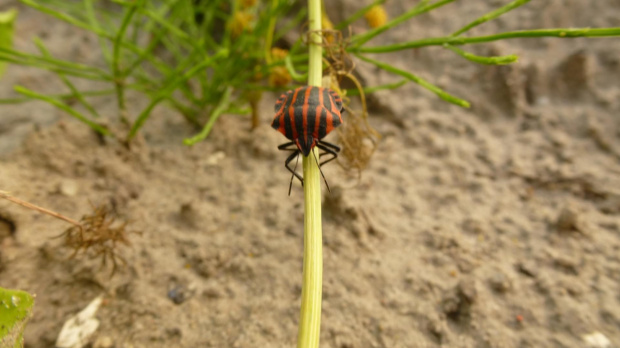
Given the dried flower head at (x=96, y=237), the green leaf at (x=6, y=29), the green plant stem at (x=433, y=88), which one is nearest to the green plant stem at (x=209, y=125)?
the dried flower head at (x=96, y=237)

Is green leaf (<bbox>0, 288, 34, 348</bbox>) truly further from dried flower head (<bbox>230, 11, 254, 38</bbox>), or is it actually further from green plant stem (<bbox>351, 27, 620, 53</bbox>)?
dried flower head (<bbox>230, 11, 254, 38</bbox>)

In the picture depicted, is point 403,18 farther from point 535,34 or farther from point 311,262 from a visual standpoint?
point 311,262

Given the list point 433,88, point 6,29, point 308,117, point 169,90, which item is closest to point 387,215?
point 433,88

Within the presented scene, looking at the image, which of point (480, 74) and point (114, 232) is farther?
point (480, 74)

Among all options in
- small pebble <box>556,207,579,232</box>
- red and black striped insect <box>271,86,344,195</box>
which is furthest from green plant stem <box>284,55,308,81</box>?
small pebble <box>556,207,579,232</box>

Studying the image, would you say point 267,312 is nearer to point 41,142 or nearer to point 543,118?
point 41,142


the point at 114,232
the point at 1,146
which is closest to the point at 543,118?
the point at 114,232
